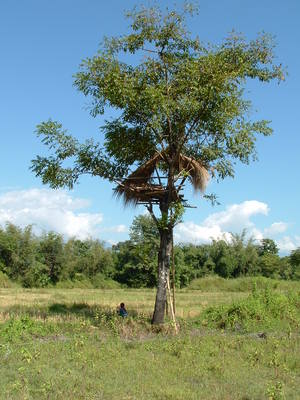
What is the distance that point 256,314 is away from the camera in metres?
15.8

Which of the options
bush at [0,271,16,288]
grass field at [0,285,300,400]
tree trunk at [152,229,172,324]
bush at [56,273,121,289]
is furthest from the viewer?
bush at [56,273,121,289]

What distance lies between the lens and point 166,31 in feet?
47.5

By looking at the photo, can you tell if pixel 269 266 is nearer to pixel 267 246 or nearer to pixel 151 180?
pixel 267 246

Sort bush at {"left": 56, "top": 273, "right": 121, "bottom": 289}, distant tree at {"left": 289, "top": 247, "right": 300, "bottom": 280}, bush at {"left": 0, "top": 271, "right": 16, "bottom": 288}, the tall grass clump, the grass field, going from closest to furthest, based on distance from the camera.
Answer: the grass field → the tall grass clump → bush at {"left": 0, "top": 271, "right": 16, "bottom": 288} → bush at {"left": 56, "top": 273, "right": 121, "bottom": 289} → distant tree at {"left": 289, "top": 247, "right": 300, "bottom": 280}

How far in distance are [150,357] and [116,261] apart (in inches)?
1681

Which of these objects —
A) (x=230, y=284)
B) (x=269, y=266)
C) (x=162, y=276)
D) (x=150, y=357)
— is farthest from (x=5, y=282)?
(x=150, y=357)

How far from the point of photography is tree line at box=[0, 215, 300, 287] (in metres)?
44.5

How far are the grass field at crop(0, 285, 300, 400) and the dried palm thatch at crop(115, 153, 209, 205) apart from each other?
378cm

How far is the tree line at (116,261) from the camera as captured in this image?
146 feet

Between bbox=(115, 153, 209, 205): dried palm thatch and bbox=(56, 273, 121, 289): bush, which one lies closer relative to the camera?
bbox=(115, 153, 209, 205): dried palm thatch

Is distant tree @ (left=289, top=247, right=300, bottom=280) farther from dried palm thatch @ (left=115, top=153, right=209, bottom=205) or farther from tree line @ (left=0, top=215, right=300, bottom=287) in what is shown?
dried palm thatch @ (left=115, top=153, right=209, bottom=205)

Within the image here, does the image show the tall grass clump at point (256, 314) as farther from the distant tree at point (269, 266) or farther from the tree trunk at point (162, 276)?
the distant tree at point (269, 266)

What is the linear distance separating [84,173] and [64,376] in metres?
8.31

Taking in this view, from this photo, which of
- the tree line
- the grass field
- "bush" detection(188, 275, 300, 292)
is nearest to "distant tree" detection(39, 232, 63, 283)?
the tree line
